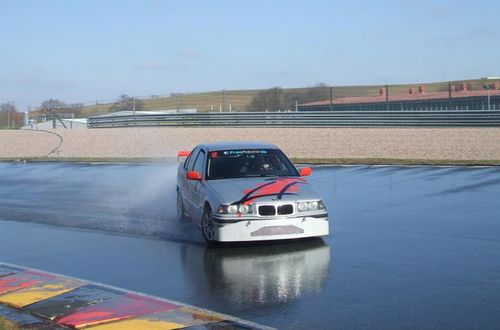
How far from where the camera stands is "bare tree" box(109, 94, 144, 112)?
5282cm

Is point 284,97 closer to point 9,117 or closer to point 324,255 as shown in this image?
point 9,117

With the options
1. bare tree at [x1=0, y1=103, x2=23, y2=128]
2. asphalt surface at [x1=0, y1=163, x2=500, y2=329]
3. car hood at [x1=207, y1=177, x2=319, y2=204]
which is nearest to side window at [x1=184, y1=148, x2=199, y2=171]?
asphalt surface at [x1=0, y1=163, x2=500, y2=329]

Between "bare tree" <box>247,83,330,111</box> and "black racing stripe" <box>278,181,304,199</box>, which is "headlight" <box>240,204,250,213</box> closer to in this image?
"black racing stripe" <box>278,181,304,199</box>

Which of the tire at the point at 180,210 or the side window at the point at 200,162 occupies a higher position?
the side window at the point at 200,162

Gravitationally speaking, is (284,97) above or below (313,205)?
above

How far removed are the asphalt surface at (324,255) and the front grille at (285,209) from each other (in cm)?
50

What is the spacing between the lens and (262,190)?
9.72 metres

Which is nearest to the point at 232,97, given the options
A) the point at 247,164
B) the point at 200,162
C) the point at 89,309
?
the point at 200,162

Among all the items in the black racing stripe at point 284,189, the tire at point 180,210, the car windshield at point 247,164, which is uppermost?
the car windshield at point 247,164

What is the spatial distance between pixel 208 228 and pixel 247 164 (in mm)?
1433

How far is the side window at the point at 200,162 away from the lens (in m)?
11.3

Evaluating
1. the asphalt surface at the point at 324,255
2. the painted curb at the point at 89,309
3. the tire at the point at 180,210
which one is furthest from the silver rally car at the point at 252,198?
the painted curb at the point at 89,309

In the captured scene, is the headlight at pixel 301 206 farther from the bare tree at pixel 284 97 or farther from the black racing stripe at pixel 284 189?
the bare tree at pixel 284 97

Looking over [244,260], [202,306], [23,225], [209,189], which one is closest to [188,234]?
[209,189]
